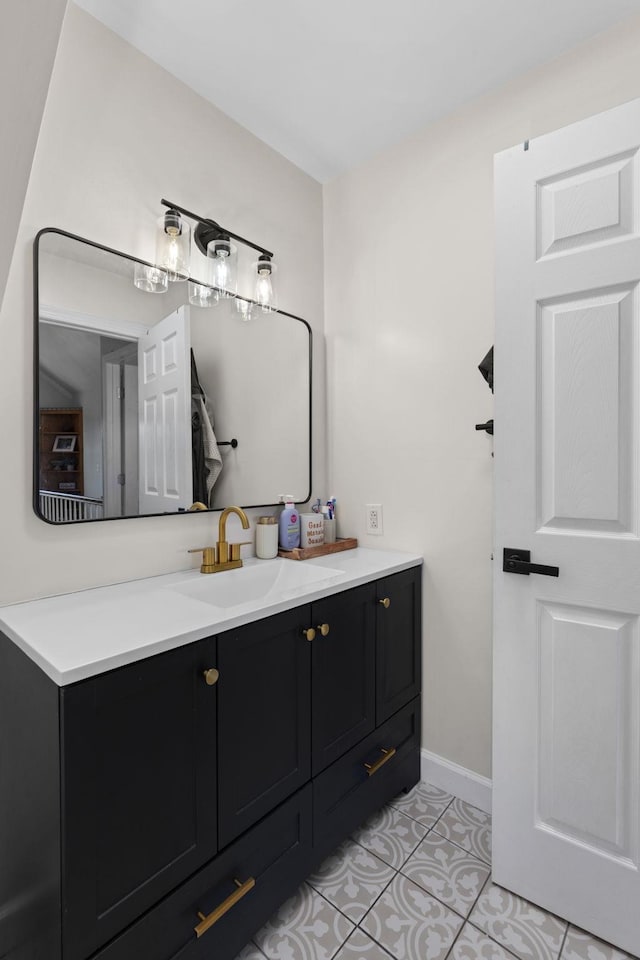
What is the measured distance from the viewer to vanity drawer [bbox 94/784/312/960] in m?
1.02

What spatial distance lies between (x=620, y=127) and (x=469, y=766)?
203cm

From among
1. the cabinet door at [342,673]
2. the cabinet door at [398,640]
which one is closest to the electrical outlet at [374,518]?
the cabinet door at [398,640]

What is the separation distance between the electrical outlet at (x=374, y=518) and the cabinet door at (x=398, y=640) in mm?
262

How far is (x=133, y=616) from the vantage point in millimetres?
1191

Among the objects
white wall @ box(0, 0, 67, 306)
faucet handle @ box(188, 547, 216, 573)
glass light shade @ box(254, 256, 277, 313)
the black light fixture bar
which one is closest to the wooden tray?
faucet handle @ box(188, 547, 216, 573)

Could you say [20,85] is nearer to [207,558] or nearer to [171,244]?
[171,244]

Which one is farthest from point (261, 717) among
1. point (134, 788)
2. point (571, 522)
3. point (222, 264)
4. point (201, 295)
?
point (222, 264)

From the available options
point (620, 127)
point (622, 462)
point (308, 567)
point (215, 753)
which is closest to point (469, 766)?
point (308, 567)

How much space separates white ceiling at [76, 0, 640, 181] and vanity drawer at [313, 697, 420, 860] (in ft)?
7.39

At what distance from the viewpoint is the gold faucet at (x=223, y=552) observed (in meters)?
1.67

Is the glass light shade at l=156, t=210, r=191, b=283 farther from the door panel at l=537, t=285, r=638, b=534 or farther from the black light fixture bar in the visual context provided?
the door panel at l=537, t=285, r=638, b=534

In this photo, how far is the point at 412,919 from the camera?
1.33 meters

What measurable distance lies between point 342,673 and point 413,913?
64 centimetres

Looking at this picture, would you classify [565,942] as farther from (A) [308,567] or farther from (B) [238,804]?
(A) [308,567]
